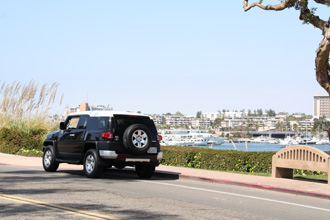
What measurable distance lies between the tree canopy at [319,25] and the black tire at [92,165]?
29.2 ft

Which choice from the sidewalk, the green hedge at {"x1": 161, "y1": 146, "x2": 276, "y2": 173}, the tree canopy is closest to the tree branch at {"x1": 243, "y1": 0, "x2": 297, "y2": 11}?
the tree canopy

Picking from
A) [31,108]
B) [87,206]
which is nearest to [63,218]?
[87,206]

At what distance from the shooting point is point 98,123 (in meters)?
15.9

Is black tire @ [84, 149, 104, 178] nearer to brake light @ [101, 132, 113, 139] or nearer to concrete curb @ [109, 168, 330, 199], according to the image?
brake light @ [101, 132, 113, 139]

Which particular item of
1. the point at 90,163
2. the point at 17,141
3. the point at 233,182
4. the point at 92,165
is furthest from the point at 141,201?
the point at 17,141

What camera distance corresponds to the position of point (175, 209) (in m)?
10.0

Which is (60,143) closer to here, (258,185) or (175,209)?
(258,185)

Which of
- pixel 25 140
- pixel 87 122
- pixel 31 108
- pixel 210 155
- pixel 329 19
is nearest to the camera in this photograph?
pixel 87 122

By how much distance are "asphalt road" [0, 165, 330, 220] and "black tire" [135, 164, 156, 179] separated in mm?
1031

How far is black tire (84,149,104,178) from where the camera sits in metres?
15.3

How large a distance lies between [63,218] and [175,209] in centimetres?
237

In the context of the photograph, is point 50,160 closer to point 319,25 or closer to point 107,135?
point 107,135

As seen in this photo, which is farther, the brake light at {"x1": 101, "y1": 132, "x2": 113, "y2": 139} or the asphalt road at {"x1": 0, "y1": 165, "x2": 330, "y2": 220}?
the brake light at {"x1": 101, "y1": 132, "x2": 113, "y2": 139}

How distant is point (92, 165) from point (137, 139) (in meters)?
1.59
